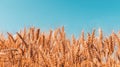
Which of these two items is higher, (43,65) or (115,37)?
(115,37)

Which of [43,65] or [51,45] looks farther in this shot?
[51,45]

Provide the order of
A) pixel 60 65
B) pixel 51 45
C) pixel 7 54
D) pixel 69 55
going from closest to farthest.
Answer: pixel 60 65 < pixel 69 55 < pixel 7 54 < pixel 51 45

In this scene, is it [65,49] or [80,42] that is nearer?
[65,49]

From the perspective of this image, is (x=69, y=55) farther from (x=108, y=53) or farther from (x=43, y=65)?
(x=108, y=53)

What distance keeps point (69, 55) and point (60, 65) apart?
250 mm

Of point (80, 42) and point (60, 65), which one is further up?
point (80, 42)

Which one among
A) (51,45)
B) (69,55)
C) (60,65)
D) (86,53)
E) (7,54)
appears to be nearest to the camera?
(60,65)

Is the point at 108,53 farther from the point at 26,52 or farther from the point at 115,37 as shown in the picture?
the point at 26,52

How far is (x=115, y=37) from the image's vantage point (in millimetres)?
3438

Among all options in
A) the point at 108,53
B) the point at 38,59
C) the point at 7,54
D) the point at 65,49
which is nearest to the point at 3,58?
the point at 7,54

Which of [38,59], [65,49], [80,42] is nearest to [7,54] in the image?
[38,59]

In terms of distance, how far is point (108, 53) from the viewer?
344 centimetres

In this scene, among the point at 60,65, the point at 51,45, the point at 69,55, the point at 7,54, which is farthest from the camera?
the point at 51,45

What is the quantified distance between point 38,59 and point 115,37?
2.71 feet
